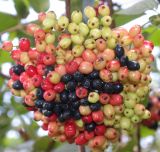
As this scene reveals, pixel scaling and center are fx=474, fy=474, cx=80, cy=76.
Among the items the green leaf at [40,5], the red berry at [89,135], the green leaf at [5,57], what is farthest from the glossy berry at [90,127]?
the green leaf at [5,57]

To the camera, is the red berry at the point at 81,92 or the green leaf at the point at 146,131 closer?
the red berry at the point at 81,92

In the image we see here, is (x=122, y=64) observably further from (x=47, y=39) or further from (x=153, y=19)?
(x=153, y=19)

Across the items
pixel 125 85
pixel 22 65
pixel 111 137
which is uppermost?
pixel 22 65

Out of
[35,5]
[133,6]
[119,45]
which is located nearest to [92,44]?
[119,45]

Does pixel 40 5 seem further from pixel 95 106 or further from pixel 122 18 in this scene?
pixel 95 106

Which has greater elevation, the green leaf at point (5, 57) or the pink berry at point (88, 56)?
the green leaf at point (5, 57)

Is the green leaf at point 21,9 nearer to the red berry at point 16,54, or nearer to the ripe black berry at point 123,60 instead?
the red berry at point 16,54

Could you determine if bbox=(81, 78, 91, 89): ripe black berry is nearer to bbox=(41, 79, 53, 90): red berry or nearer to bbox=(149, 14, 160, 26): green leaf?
bbox=(41, 79, 53, 90): red berry
